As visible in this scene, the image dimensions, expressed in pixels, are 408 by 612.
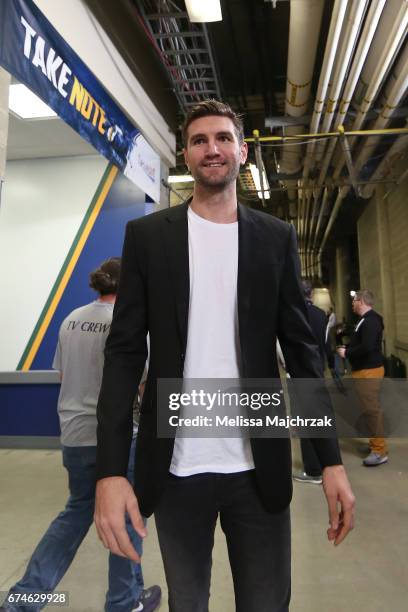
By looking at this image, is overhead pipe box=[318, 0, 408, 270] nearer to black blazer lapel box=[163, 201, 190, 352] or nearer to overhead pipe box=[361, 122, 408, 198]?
overhead pipe box=[361, 122, 408, 198]

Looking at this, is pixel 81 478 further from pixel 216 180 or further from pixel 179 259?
pixel 216 180

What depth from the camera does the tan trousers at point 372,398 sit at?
3592 mm

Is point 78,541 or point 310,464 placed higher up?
point 78,541

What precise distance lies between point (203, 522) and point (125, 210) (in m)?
3.70

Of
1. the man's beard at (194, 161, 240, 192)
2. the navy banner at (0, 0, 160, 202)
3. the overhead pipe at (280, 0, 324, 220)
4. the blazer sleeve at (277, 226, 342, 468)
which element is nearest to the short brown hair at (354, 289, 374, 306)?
the overhead pipe at (280, 0, 324, 220)

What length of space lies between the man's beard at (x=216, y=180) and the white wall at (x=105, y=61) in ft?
6.47

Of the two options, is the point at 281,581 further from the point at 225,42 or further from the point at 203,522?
the point at 225,42

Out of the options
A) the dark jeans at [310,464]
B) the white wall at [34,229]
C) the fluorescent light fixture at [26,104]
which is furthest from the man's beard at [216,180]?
Answer: the white wall at [34,229]

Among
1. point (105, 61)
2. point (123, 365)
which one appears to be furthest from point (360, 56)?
point (123, 365)

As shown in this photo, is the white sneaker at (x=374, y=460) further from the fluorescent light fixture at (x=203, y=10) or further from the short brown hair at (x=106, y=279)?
the fluorescent light fixture at (x=203, y=10)

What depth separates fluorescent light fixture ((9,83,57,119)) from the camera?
125 inches

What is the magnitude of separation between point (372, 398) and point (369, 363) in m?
0.36

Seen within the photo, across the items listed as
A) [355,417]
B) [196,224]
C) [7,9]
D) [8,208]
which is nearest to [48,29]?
[7,9]

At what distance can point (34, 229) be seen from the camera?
430 cm
